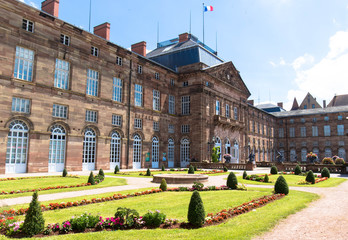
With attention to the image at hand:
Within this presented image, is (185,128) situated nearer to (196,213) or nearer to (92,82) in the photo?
(92,82)

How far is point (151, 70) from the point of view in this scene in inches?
1500

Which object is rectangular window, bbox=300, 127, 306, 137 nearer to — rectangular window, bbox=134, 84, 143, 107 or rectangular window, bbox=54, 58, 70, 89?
rectangular window, bbox=134, 84, 143, 107

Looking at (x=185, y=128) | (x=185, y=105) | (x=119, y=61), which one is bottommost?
(x=185, y=128)

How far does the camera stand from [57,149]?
85.9 ft

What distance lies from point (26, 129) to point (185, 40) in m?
32.6

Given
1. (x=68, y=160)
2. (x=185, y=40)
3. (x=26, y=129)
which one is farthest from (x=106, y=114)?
(x=185, y=40)

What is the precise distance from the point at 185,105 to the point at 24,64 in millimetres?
23748

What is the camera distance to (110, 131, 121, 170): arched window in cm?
3183

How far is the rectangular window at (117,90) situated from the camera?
32806 mm

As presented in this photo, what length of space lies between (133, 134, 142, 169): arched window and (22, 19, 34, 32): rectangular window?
54.1 feet

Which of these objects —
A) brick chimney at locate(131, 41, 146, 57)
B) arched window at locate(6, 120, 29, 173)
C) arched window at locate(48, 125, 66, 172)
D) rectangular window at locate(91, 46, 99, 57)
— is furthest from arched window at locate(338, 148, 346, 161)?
arched window at locate(6, 120, 29, 173)

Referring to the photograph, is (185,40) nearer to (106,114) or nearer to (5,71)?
(106,114)

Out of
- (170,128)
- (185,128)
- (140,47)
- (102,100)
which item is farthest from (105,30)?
(185,128)

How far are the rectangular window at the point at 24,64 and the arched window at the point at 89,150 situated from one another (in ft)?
25.8
